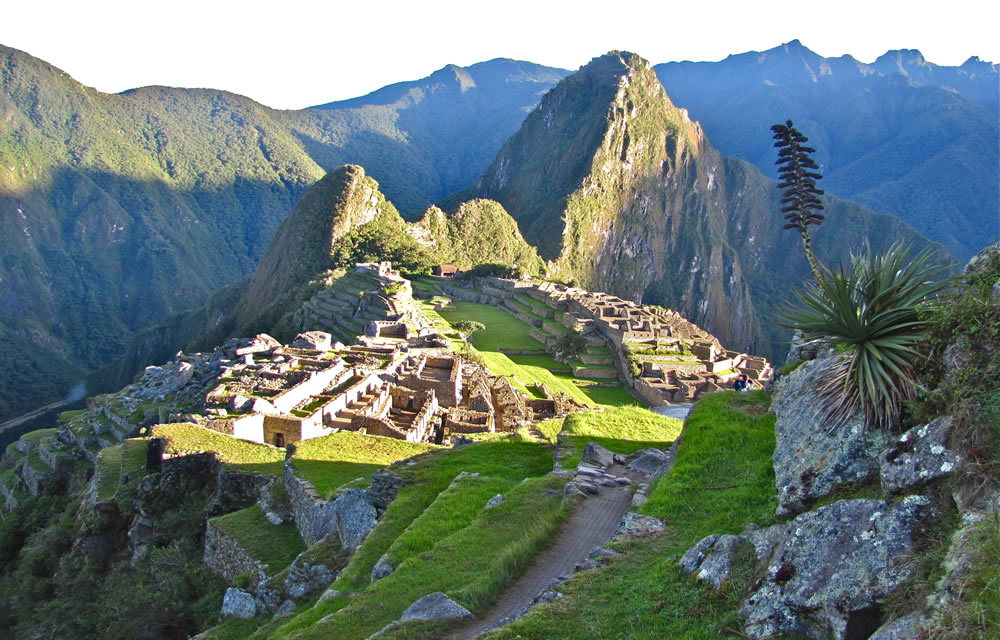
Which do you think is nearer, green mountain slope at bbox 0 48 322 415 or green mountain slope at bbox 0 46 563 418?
green mountain slope at bbox 0 46 563 418

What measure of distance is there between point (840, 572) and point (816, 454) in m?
1.70

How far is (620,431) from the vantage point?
1347 centimetres

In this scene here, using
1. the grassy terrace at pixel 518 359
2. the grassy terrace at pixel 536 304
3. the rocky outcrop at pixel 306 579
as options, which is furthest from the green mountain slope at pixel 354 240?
the rocky outcrop at pixel 306 579

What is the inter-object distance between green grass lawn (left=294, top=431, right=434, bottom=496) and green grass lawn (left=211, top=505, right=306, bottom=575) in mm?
932

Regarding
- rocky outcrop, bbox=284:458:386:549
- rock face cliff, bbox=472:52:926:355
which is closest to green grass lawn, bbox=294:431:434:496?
rocky outcrop, bbox=284:458:386:549

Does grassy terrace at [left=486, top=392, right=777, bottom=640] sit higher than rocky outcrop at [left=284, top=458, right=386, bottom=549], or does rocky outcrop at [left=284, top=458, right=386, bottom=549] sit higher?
grassy terrace at [left=486, top=392, right=777, bottom=640]

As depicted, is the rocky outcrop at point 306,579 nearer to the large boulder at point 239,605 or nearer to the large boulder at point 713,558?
the large boulder at point 239,605

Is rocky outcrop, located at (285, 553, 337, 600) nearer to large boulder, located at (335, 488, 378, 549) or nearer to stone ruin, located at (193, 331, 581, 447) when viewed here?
large boulder, located at (335, 488, 378, 549)

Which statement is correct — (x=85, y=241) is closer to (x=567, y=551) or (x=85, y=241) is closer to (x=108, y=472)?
(x=108, y=472)

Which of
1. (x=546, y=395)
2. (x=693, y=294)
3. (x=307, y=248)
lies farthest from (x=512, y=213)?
(x=546, y=395)

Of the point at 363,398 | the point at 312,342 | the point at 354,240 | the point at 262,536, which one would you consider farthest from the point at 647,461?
the point at 354,240

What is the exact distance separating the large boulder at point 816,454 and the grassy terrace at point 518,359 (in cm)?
2145

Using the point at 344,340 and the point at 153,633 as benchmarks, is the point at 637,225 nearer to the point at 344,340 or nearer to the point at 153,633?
the point at 344,340

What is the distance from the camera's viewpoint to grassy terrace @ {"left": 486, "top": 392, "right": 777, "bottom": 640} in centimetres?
486
